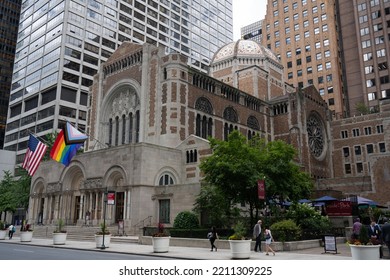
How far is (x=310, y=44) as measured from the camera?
100125 mm

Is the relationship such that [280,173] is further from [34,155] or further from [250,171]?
[34,155]

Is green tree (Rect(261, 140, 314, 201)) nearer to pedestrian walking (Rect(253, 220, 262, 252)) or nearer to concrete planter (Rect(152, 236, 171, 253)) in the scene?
pedestrian walking (Rect(253, 220, 262, 252))

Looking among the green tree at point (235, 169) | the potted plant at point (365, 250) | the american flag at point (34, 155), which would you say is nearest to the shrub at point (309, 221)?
the green tree at point (235, 169)

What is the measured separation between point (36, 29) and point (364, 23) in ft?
273

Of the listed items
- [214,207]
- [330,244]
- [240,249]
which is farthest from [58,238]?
[330,244]

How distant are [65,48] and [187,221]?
6697cm

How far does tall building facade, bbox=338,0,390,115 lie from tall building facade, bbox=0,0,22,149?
9706 centimetres

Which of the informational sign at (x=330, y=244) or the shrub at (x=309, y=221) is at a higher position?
the shrub at (x=309, y=221)

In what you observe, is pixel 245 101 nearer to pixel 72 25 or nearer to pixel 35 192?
pixel 35 192

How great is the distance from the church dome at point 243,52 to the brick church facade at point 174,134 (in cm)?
22

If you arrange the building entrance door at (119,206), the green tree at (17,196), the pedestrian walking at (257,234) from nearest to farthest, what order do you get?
the pedestrian walking at (257,234)
the building entrance door at (119,206)
the green tree at (17,196)

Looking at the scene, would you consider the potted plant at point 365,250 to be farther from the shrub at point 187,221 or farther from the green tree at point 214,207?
the shrub at point 187,221

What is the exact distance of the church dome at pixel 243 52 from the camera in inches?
3007

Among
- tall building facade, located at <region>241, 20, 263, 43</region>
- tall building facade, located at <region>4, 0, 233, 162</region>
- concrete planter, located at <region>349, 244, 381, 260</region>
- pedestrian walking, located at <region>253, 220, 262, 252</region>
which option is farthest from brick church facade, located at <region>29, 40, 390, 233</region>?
tall building facade, located at <region>241, 20, 263, 43</region>
